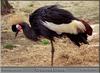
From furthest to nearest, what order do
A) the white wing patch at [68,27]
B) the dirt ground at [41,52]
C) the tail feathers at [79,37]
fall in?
the dirt ground at [41,52] → the tail feathers at [79,37] → the white wing patch at [68,27]

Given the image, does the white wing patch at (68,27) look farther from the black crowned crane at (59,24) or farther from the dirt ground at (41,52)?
the dirt ground at (41,52)

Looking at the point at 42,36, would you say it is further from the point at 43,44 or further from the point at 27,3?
the point at 27,3

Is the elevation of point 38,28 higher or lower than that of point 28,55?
higher

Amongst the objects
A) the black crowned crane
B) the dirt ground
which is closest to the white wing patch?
the black crowned crane

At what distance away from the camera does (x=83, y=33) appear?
6.64 m

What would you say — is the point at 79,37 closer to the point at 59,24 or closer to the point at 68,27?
the point at 68,27

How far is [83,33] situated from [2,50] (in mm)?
1959

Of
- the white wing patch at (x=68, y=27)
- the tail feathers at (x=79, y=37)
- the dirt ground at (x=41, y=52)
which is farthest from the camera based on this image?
the dirt ground at (x=41, y=52)

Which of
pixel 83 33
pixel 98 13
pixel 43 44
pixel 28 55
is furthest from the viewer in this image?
pixel 98 13

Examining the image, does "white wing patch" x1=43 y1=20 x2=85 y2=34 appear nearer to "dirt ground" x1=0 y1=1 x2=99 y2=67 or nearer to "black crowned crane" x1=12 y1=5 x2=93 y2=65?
"black crowned crane" x1=12 y1=5 x2=93 y2=65

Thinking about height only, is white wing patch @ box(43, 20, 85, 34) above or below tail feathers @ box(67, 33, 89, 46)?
above

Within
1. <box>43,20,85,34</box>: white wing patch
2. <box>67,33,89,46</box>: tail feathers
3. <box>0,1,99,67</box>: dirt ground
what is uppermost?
<box>43,20,85,34</box>: white wing patch

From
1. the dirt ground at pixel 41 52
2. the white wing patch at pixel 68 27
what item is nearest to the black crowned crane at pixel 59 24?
the white wing patch at pixel 68 27

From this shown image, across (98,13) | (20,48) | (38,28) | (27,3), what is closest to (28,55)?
(20,48)
